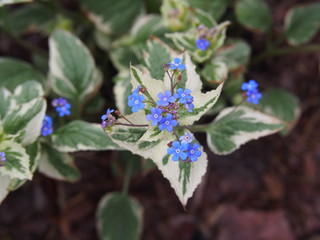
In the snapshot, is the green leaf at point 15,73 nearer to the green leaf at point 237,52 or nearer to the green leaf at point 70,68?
the green leaf at point 70,68

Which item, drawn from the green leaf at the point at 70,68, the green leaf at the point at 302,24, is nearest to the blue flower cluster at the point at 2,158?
the green leaf at the point at 70,68

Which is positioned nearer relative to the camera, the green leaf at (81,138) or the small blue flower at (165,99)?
the small blue flower at (165,99)

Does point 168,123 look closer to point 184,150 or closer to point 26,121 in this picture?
point 184,150

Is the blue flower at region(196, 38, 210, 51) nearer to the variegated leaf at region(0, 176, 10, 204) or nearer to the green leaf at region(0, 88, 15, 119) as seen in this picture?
the green leaf at region(0, 88, 15, 119)

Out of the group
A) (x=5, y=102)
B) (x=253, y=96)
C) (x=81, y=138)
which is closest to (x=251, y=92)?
(x=253, y=96)

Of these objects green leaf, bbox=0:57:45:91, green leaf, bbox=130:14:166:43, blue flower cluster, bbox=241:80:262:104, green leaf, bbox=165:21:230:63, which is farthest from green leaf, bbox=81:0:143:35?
blue flower cluster, bbox=241:80:262:104

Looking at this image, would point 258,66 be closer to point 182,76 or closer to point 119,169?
point 119,169
